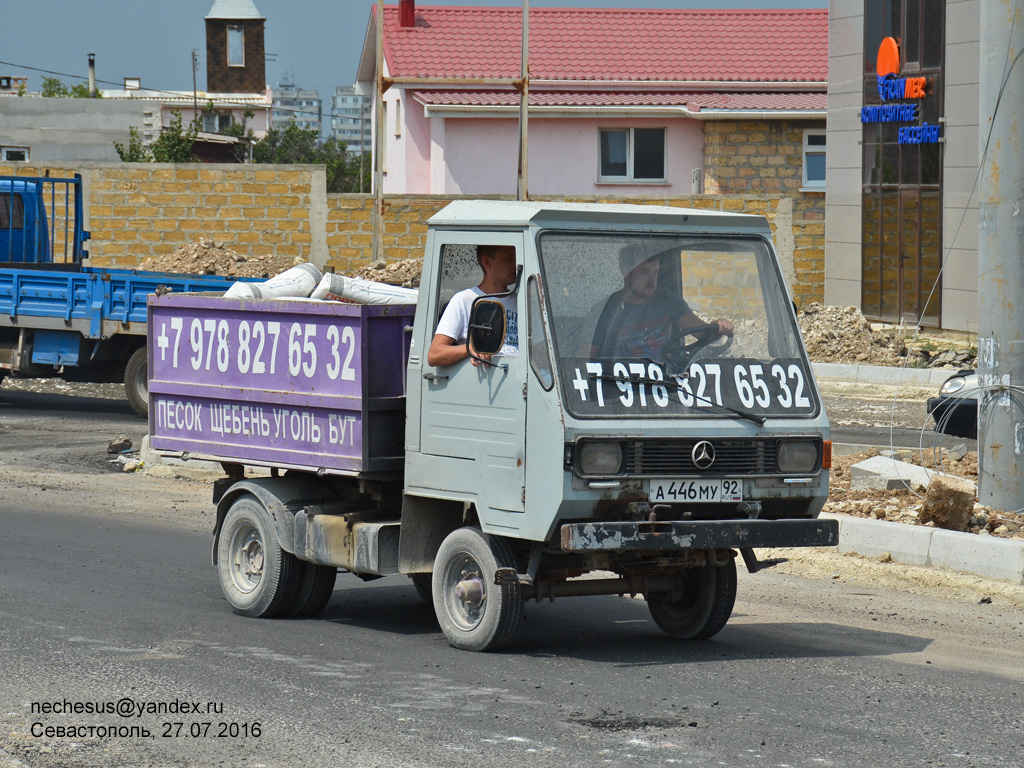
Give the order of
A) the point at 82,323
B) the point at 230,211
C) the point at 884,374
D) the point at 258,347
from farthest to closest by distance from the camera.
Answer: the point at 230,211
the point at 884,374
the point at 82,323
the point at 258,347

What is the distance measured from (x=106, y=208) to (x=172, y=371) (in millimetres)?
21182

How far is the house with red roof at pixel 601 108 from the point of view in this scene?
38.1m

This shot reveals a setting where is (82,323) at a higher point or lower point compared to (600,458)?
higher

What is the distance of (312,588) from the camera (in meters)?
8.21

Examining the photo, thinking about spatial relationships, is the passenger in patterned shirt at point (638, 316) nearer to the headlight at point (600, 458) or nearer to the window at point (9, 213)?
the headlight at point (600, 458)

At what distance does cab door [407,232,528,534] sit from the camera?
271 inches

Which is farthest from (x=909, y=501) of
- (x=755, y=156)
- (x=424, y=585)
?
(x=755, y=156)

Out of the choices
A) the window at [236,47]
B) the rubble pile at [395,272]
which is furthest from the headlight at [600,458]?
the window at [236,47]

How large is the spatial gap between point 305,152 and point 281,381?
71287 mm

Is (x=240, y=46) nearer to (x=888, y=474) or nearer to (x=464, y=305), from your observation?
(x=888, y=474)

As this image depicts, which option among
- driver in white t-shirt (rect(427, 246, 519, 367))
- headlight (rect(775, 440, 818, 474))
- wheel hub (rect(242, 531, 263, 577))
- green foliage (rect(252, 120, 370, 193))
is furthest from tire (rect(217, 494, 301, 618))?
green foliage (rect(252, 120, 370, 193))

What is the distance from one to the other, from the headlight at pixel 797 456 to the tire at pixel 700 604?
654 millimetres

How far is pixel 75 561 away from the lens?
9844 mm

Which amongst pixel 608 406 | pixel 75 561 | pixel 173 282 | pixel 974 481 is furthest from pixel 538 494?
pixel 173 282
